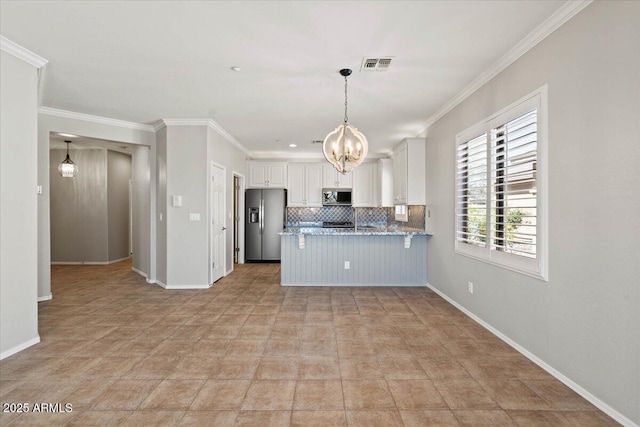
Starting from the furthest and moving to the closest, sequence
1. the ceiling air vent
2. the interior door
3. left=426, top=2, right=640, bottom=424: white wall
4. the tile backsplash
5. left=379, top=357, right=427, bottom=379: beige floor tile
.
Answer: the tile backsplash, the interior door, the ceiling air vent, left=379, top=357, right=427, bottom=379: beige floor tile, left=426, top=2, right=640, bottom=424: white wall

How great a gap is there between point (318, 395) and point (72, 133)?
16.4ft

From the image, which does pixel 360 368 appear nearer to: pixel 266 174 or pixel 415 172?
pixel 415 172

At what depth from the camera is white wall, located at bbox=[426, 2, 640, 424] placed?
185 centimetres

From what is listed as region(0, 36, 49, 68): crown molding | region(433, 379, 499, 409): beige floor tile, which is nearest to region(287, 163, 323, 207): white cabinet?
region(0, 36, 49, 68): crown molding

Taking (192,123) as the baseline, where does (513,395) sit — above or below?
below

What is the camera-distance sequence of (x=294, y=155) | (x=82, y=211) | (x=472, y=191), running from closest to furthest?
(x=472, y=191)
(x=82, y=211)
(x=294, y=155)

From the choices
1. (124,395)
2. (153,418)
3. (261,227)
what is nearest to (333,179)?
(261,227)

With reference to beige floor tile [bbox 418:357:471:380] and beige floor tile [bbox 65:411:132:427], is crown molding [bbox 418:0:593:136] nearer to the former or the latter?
beige floor tile [bbox 418:357:471:380]

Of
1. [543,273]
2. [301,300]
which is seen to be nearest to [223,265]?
[301,300]

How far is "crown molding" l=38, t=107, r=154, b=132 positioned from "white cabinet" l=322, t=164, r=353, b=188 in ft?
12.3

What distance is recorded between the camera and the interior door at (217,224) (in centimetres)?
548

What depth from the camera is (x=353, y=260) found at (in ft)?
17.5

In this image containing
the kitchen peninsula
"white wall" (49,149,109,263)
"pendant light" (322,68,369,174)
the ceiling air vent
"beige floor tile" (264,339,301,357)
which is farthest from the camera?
"white wall" (49,149,109,263)

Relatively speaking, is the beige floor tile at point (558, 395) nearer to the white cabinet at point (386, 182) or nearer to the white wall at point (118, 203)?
the white cabinet at point (386, 182)
